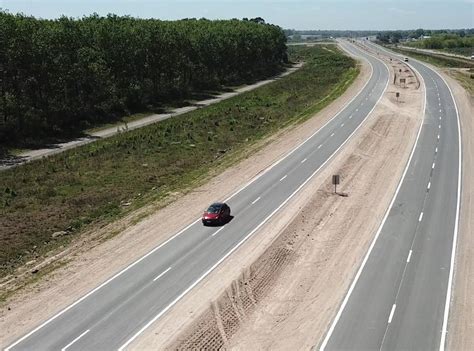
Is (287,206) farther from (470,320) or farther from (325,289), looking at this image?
(470,320)

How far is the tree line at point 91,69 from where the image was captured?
66.5 metres

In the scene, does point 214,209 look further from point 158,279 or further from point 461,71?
point 461,71

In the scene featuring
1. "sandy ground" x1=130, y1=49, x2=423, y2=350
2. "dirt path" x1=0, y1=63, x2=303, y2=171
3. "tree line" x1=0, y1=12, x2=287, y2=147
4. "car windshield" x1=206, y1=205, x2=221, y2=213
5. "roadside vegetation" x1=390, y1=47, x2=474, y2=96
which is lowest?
"roadside vegetation" x1=390, y1=47, x2=474, y2=96

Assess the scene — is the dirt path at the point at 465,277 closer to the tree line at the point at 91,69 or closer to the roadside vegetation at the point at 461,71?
the tree line at the point at 91,69

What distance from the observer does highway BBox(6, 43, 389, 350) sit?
24.4m

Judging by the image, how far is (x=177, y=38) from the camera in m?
102

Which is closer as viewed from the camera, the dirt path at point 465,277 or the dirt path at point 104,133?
the dirt path at point 465,277

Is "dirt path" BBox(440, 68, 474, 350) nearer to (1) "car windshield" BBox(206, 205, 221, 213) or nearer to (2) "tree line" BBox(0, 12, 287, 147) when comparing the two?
(1) "car windshield" BBox(206, 205, 221, 213)

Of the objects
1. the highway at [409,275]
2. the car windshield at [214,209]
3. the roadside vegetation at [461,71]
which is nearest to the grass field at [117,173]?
the car windshield at [214,209]

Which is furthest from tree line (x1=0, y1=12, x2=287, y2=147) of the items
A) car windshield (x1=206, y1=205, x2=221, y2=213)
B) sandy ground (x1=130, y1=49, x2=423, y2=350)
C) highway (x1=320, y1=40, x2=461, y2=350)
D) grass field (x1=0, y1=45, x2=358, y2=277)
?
highway (x1=320, y1=40, x2=461, y2=350)

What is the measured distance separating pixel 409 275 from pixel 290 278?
6599mm

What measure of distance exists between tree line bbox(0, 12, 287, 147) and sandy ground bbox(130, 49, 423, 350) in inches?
1568

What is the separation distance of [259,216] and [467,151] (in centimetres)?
3056

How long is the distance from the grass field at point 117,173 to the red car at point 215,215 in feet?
22.9
